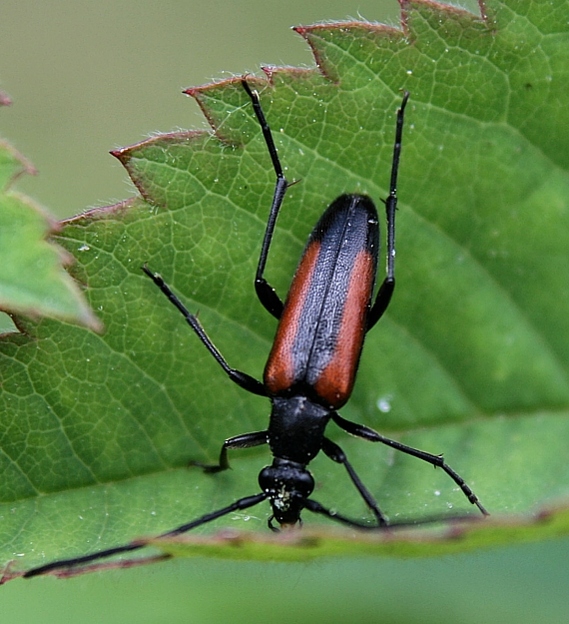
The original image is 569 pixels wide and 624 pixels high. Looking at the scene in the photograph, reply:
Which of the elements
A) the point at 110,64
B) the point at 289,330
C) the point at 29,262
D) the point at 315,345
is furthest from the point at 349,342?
the point at 110,64

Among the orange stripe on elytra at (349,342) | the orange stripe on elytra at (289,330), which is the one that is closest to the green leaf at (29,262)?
the orange stripe on elytra at (289,330)

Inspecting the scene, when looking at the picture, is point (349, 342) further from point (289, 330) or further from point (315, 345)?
point (289, 330)

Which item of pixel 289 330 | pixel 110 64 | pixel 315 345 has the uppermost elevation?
pixel 110 64

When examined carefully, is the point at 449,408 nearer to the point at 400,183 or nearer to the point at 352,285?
the point at 352,285

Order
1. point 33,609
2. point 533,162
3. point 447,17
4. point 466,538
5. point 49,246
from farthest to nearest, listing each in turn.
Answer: point 33,609 → point 533,162 → point 447,17 → point 49,246 → point 466,538

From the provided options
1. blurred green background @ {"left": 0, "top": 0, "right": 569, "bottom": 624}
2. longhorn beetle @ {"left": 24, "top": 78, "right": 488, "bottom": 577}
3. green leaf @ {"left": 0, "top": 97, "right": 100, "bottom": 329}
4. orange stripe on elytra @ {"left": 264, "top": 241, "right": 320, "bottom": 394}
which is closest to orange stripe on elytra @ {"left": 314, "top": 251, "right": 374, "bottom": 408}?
longhorn beetle @ {"left": 24, "top": 78, "right": 488, "bottom": 577}

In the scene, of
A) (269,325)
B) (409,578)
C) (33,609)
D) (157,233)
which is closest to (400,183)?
(269,325)

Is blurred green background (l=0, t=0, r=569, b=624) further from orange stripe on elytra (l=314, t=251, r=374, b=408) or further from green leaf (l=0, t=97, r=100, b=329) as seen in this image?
green leaf (l=0, t=97, r=100, b=329)

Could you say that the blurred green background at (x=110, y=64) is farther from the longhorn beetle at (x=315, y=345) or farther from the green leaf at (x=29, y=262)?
the green leaf at (x=29, y=262)
